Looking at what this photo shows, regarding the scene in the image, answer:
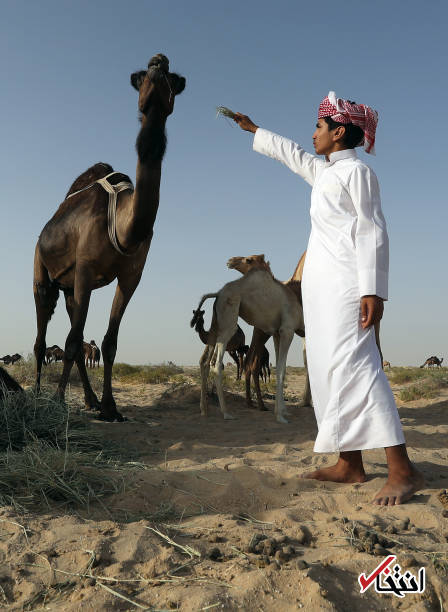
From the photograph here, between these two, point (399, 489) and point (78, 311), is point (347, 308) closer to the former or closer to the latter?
point (399, 489)

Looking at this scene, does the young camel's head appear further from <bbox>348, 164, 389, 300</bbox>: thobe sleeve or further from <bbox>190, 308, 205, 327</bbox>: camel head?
<bbox>348, 164, 389, 300</bbox>: thobe sleeve

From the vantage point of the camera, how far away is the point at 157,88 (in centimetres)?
602

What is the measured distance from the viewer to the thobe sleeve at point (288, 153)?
4.16 metres

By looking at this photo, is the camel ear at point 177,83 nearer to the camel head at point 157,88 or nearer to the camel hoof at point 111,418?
the camel head at point 157,88

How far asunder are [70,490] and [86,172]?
7.48 meters

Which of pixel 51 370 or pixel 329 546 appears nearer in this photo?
pixel 329 546

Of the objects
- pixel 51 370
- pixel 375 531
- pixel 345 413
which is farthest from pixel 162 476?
pixel 51 370

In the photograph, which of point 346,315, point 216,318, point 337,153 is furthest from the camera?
point 216,318

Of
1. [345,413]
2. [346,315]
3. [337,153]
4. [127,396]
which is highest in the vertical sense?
[337,153]

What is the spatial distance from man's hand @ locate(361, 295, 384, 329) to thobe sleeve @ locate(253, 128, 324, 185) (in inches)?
48.5

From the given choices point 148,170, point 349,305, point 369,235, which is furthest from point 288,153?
point 148,170

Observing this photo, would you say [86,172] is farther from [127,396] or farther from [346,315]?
[346,315]

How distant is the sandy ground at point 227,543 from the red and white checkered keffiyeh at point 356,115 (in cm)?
242

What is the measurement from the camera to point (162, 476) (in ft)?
12.0
